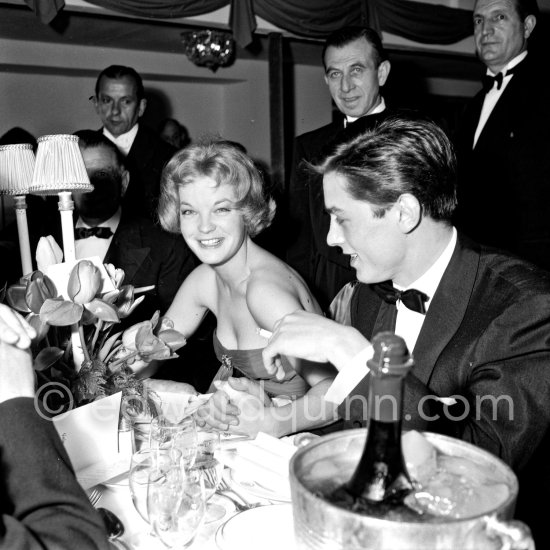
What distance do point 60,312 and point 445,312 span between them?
2.61ft

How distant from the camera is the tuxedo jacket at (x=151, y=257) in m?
3.10

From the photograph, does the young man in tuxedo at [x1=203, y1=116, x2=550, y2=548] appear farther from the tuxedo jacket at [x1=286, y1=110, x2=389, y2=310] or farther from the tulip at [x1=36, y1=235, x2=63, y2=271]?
the tuxedo jacket at [x1=286, y1=110, x2=389, y2=310]

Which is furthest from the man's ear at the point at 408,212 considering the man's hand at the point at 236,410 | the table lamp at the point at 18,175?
the table lamp at the point at 18,175

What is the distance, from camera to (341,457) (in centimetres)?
78

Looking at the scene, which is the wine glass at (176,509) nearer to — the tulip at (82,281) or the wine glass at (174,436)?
the wine glass at (174,436)

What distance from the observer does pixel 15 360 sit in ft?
3.12

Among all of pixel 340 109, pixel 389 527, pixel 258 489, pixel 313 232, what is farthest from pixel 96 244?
pixel 389 527

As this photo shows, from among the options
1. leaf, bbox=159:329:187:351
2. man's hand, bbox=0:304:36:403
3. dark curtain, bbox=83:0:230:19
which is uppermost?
dark curtain, bbox=83:0:230:19

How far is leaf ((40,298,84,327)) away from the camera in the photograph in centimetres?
125

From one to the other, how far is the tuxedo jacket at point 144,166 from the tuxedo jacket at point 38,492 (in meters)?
3.10

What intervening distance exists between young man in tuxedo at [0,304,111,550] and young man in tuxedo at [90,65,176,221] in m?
3.53

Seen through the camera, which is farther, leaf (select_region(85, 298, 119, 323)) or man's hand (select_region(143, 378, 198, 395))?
man's hand (select_region(143, 378, 198, 395))

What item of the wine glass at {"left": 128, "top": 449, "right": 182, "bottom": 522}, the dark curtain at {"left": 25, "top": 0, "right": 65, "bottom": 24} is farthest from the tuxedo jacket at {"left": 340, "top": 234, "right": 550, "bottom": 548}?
the dark curtain at {"left": 25, "top": 0, "right": 65, "bottom": 24}

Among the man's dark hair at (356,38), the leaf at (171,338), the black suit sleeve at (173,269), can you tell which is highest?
the man's dark hair at (356,38)
